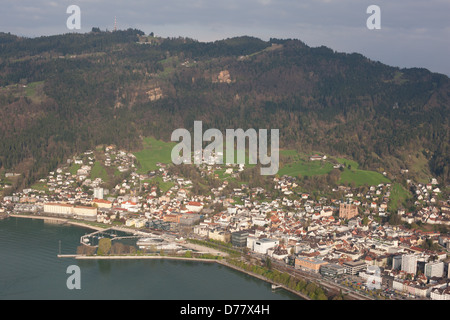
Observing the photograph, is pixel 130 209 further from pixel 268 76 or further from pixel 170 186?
pixel 268 76

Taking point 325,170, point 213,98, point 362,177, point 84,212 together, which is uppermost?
point 213,98

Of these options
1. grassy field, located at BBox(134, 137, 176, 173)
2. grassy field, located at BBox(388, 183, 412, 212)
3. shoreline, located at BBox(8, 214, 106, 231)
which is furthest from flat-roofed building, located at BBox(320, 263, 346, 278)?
grassy field, located at BBox(134, 137, 176, 173)

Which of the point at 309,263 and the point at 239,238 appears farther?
the point at 239,238

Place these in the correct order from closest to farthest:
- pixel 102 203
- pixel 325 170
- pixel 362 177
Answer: pixel 102 203 < pixel 362 177 < pixel 325 170

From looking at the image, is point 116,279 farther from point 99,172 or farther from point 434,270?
point 99,172

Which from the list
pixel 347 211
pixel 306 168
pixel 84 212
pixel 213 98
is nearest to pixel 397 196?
pixel 347 211

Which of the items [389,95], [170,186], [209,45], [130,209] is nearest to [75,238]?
[130,209]

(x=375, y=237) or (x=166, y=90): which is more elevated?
(x=166, y=90)
